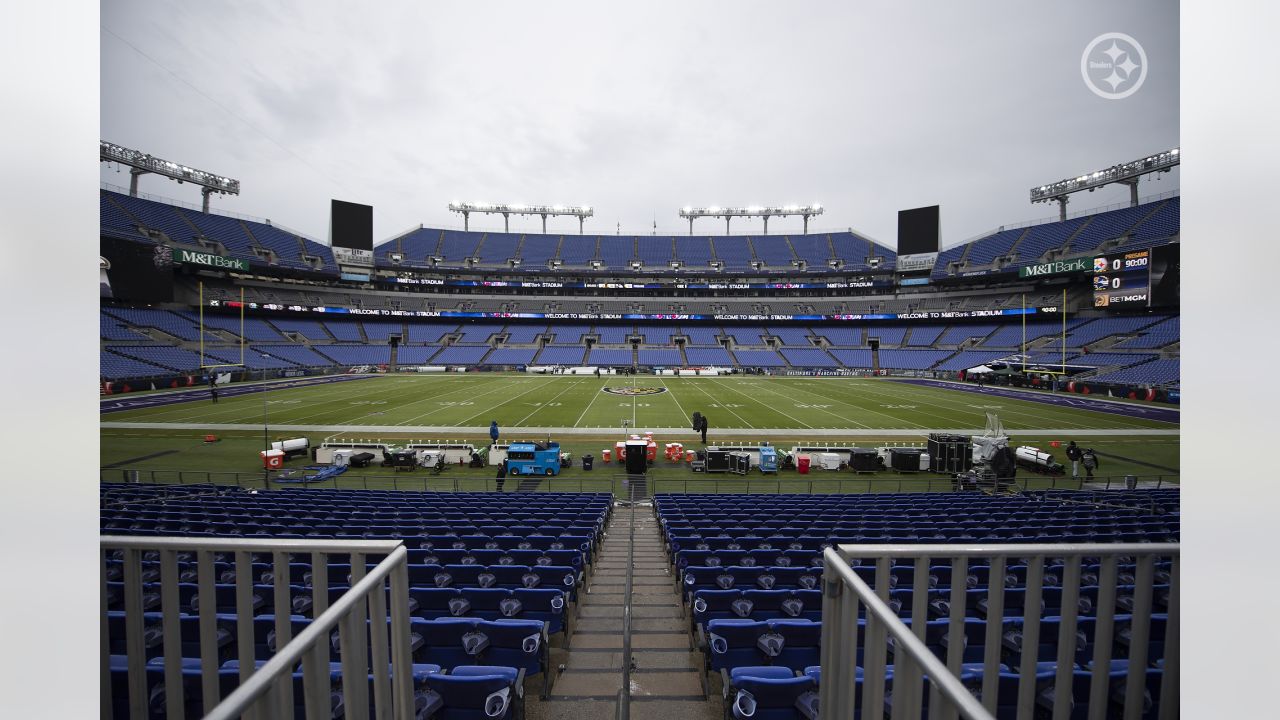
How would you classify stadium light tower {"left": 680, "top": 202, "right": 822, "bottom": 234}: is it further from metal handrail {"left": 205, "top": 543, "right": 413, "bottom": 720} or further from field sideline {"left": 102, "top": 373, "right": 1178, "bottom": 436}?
metal handrail {"left": 205, "top": 543, "right": 413, "bottom": 720}

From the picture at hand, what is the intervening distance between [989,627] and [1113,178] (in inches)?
3281

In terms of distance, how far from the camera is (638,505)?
1398cm

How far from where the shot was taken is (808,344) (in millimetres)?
74500

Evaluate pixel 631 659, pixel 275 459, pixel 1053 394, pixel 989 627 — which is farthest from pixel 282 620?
pixel 1053 394

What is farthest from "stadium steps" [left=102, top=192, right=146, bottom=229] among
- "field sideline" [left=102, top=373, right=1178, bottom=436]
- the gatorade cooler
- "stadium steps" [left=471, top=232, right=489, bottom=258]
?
the gatorade cooler

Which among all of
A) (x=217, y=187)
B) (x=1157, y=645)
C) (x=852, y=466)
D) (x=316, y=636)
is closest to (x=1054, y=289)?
(x=852, y=466)

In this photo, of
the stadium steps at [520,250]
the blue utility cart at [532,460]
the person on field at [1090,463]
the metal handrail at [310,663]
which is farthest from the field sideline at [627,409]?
the stadium steps at [520,250]

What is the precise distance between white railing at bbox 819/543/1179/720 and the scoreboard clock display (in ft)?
190

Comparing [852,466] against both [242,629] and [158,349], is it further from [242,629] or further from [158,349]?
[158,349]

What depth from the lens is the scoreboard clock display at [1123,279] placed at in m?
42.4

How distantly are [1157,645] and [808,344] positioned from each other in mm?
74575

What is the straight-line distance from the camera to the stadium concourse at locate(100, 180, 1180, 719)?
2352 millimetres

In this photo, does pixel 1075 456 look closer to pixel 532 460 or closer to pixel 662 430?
pixel 662 430

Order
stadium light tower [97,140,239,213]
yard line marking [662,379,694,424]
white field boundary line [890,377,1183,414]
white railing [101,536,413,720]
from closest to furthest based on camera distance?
white railing [101,536,413,720]
yard line marking [662,379,694,424]
white field boundary line [890,377,1183,414]
stadium light tower [97,140,239,213]
